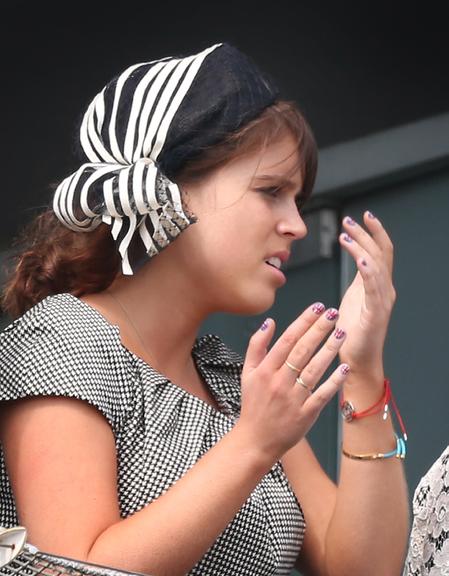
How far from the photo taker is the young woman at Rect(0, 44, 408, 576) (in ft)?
5.57

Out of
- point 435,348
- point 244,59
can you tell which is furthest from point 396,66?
point 244,59

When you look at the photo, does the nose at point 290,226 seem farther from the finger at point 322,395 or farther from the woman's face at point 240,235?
the finger at point 322,395

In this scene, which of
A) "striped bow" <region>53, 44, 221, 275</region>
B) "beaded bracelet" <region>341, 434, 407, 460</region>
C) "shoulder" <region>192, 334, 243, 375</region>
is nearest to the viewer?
"striped bow" <region>53, 44, 221, 275</region>

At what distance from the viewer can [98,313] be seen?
1969 millimetres

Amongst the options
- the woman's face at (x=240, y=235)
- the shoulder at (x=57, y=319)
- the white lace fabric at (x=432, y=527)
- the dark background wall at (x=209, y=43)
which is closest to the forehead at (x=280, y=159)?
the woman's face at (x=240, y=235)

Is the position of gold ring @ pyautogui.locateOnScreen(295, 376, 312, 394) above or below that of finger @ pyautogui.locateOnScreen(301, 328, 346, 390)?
below

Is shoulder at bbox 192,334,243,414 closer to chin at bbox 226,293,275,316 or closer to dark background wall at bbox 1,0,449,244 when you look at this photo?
chin at bbox 226,293,275,316

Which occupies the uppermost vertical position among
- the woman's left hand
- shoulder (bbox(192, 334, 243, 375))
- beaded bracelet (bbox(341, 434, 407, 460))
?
the woman's left hand

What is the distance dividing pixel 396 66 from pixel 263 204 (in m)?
1.30

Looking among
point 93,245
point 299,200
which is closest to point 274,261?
point 299,200

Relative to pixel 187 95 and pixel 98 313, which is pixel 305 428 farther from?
pixel 187 95

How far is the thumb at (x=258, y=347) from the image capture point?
170 centimetres

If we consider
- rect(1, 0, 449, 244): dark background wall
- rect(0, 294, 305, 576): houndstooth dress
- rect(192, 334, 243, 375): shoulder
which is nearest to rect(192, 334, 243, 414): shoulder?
rect(192, 334, 243, 375): shoulder

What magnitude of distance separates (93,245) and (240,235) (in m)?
0.24
